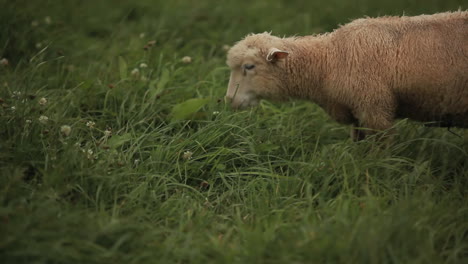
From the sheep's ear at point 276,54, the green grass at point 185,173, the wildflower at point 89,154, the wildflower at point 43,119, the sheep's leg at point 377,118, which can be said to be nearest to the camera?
the green grass at point 185,173

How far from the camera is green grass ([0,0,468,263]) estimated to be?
8.99 feet

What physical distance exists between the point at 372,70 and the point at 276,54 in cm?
79

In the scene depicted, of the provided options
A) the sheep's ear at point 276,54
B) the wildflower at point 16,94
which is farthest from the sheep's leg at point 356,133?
the wildflower at point 16,94

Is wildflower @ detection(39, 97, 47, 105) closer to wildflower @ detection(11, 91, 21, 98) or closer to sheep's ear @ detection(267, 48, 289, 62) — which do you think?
wildflower @ detection(11, 91, 21, 98)

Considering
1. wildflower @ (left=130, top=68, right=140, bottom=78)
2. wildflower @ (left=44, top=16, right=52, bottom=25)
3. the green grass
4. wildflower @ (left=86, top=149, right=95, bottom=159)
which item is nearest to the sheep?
the green grass

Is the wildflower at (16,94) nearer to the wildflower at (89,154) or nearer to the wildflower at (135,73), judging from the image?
the wildflower at (89,154)

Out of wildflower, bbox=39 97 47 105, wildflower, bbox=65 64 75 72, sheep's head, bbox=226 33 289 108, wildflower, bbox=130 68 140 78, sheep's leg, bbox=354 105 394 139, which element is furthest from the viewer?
wildflower, bbox=65 64 75 72

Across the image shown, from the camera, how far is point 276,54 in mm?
4137

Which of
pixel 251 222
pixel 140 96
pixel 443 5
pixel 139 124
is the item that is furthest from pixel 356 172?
pixel 443 5

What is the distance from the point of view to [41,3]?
18.6 ft

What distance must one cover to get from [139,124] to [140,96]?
486 mm

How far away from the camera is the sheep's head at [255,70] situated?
424cm

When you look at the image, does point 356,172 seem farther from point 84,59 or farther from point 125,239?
point 84,59

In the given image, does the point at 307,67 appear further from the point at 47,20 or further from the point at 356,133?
the point at 47,20
